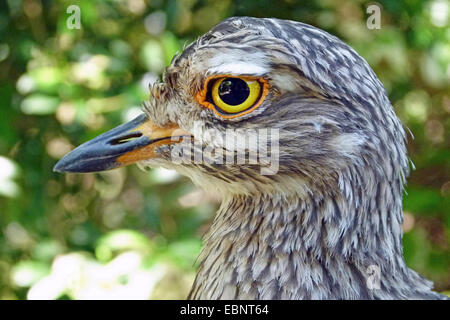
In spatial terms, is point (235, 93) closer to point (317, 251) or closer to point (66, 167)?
point (317, 251)

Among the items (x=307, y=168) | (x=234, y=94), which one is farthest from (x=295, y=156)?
(x=234, y=94)

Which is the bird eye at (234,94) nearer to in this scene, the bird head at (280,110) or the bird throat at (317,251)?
the bird head at (280,110)

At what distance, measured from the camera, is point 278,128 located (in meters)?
1.59

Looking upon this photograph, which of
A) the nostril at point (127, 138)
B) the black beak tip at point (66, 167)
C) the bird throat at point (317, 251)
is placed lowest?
the bird throat at point (317, 251)

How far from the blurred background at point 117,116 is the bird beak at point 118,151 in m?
0.78

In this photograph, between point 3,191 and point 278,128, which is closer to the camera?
point 278,128

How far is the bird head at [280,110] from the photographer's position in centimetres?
156

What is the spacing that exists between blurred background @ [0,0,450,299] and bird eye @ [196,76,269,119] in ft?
3.48

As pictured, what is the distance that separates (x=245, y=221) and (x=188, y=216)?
1425 millimetres

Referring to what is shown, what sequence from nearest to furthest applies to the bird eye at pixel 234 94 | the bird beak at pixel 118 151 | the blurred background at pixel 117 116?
the bird eye at pixel 234 94
the bird beak at pixel 118 151
the blurred background at pixel 117 116

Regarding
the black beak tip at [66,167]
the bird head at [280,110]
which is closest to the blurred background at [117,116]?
the black beak tip at [66,167]

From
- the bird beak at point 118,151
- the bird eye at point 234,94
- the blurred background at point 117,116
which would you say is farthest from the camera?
the blurred background at point 117,116
